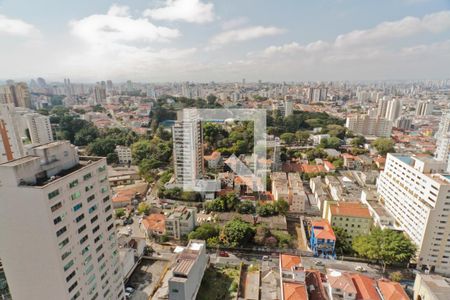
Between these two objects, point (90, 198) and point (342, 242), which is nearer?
point (90, 198)

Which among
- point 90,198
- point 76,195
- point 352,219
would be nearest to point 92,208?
point 90,198

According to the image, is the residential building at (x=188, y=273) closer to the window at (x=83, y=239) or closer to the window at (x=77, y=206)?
the window at (x=83, y=239)

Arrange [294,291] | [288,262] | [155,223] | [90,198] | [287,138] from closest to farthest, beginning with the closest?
[90,198]
[294,291]
[288,262]
[155,223]
[287,138]

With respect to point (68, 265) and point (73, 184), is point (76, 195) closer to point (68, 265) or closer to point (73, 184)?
point (73, 184)

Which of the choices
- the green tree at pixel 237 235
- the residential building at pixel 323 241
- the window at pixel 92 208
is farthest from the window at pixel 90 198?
the residential building at pixel 323 241

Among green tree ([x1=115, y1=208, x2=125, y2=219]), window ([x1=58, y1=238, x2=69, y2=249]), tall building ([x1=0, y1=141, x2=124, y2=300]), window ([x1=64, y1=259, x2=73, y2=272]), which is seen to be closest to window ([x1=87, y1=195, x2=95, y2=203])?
tall building ([x1=0, y1=141, x2=124, y2=300])

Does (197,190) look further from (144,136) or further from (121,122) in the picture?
(121,122)

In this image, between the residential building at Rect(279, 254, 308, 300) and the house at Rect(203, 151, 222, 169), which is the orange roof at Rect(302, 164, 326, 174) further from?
the residential building at Rect(279, 254, 308, 300)
